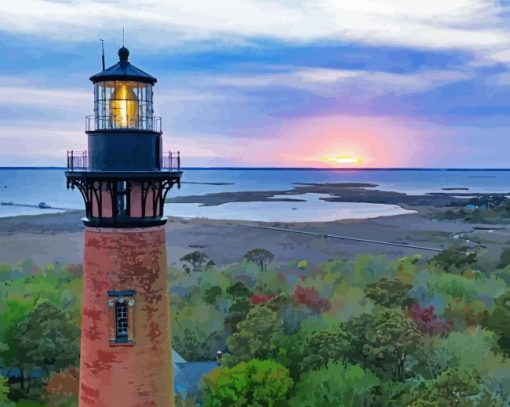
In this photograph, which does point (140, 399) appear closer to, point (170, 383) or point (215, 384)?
point (170, 383)

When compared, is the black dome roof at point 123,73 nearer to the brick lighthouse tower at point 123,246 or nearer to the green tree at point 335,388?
the brick lighthouse tower at point 123,246

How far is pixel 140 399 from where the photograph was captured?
15.4m

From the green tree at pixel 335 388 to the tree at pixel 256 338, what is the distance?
8.99ft

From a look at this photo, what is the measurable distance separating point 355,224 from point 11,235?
191 feet

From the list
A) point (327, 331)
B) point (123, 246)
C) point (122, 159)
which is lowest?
point (327, 331)

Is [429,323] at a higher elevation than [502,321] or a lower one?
lower

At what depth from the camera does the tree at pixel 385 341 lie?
29.3 metres

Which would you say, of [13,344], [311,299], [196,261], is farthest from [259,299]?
[196,261]

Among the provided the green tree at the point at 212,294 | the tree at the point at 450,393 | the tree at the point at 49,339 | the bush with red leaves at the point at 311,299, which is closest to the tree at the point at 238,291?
the green tree at the point at 212,294

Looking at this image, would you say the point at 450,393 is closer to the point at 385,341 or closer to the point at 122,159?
the point at 385,341

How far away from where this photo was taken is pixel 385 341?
29406 millimetres

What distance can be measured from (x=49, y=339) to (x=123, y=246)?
63.3ft

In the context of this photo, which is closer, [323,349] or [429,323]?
[323,349]

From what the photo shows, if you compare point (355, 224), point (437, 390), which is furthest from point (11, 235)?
point (437, 390)
